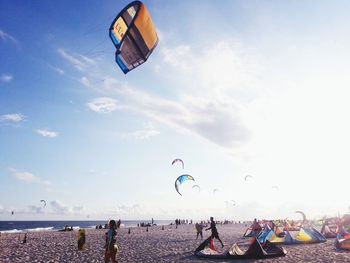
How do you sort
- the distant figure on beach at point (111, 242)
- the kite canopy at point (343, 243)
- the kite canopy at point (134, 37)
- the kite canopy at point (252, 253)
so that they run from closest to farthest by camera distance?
the distant figure on beach at point (111, 242) → the kite canopy at point (134, 37) → the kite canopy at point (252, 253) → the kite canopy at point (343, 243)

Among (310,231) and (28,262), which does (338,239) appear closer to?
(310,231)

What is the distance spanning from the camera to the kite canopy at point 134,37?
11070 mm

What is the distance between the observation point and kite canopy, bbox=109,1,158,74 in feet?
36.3

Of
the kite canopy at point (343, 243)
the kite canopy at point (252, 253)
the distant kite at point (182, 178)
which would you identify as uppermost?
the distant kite at point (182, 178)

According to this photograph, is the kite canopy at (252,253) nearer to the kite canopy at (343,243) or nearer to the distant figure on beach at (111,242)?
the distant figure on beach at (111,242)

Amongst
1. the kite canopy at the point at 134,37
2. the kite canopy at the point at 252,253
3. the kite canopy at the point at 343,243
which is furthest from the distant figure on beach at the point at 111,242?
the kite canopy at the point at 343,243

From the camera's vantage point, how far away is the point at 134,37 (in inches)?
459

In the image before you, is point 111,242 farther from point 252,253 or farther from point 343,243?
point 343,243

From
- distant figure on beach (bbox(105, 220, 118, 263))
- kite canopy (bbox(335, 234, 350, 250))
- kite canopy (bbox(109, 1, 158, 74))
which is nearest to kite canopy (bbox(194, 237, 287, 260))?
distant figure on beach (bbox(105, 220, 118, 263))

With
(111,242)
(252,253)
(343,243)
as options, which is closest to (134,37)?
(111,242)

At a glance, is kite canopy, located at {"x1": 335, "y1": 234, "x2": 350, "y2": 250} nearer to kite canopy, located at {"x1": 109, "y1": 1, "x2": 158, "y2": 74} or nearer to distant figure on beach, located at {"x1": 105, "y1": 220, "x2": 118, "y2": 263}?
distant figure on beach, located at {"x1": 105, "y1": 220, "x2": 118, "y2": 263}

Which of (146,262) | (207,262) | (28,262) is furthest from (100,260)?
(207,262)

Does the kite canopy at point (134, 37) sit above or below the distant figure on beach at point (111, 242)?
above

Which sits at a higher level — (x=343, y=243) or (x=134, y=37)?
(x=134, y=37)
